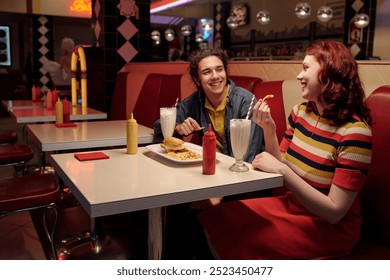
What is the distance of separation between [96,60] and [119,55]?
0.29 meters

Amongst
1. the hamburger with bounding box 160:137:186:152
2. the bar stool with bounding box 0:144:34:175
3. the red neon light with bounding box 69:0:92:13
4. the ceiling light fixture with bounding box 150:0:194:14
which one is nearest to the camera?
the hamburger with bounding box 160:137:186:152

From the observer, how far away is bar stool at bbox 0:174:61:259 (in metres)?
2.01

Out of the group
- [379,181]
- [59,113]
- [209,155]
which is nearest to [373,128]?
[379,181]

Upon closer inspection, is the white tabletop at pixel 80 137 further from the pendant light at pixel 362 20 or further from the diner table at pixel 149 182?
the pendant light at pixel 362 20

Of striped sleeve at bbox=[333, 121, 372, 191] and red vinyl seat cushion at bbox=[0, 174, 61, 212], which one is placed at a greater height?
striped sleeve at bbox=[333, 121, 372, 191]

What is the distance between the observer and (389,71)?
6.23ft

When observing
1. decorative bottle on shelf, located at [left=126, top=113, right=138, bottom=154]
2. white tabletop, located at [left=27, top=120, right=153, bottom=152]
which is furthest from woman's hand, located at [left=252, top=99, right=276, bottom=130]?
white tabletop, located at [left=27, top=120, right=153, bottom=152]

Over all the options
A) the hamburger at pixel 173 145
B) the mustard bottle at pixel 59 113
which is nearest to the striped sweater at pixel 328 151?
the hamburger at pixel 173 145

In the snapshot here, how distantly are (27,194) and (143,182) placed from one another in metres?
0.99

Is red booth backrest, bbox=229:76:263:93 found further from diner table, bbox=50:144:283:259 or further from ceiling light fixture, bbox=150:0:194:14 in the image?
ceiling light fixture, bbox=150:0:194:14

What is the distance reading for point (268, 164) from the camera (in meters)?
1.48

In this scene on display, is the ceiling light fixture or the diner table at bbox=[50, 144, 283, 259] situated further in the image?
the ceiling light fixture

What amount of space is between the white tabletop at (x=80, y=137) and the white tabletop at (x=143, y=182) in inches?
14.7

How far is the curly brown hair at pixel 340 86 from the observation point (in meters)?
1.42
